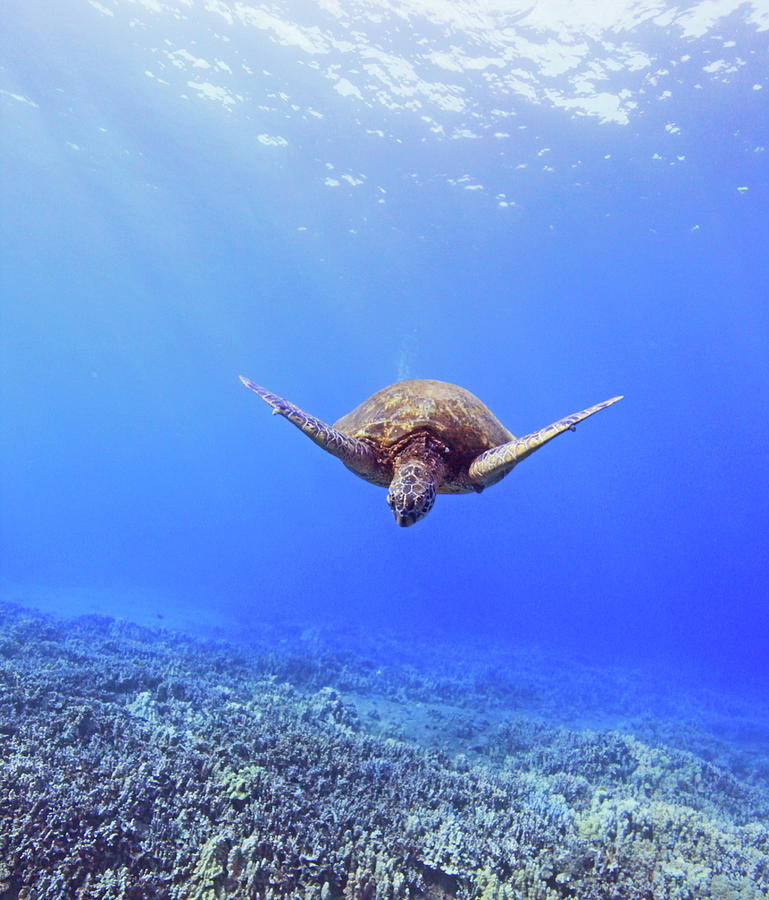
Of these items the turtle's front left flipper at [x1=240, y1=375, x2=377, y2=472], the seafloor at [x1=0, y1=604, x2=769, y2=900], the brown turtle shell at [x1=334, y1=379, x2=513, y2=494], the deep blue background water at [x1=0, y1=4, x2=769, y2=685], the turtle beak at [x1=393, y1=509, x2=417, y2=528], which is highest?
the deep blue background water at [x1=0, y1=4, x2=769, y2=685]

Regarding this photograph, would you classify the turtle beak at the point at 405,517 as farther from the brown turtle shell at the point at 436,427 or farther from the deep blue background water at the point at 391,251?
the deep blue background water at the point at 391,251

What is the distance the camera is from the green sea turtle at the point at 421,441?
591 cm

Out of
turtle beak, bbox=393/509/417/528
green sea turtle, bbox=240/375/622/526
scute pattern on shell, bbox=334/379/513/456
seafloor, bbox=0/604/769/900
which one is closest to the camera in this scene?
seafloor, bbox=0/604/769/900

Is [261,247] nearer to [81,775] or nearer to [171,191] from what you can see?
[171,191]

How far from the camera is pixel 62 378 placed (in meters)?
123

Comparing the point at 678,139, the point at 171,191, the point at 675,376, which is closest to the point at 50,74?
the point at 171,191

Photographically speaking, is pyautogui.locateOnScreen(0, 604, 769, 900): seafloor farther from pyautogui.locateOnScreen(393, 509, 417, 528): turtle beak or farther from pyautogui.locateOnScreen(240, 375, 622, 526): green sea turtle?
pyautogui.locateOnScreen(240, 375, 622, 526): green sea turtle

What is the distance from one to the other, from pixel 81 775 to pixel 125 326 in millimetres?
88664

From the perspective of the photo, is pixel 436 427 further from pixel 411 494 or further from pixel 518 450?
pixel 411 494

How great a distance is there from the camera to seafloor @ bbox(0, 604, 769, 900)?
390 cm

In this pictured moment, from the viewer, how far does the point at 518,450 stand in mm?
5809

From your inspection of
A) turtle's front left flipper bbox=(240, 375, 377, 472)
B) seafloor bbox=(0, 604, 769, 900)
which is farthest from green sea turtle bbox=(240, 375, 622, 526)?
seafloor bbox=(0, 604, 769, 900)

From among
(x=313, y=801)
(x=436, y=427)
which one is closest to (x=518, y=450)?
(x=436, y=427)

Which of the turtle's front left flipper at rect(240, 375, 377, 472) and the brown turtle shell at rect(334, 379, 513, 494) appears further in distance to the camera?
the brown turtle shell at rect(334, 379, 513, 494)
